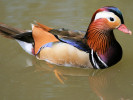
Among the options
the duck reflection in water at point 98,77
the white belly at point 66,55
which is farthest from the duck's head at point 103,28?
the duck reflection in water at point 98,77

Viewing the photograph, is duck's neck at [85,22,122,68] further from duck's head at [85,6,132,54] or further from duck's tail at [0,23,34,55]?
duck's tail at [0,23,34,55]

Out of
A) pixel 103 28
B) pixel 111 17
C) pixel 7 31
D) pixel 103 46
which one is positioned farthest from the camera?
pixel 7 31

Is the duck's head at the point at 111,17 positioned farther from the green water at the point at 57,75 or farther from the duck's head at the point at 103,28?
the green water at the point at 57,75

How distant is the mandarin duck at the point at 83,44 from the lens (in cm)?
427

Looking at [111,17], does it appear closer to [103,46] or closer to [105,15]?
[105,15]

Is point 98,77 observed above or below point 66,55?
below

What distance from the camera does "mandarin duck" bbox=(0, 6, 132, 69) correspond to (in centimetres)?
427

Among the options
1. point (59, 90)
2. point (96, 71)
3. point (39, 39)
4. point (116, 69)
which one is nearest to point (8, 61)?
point (39, 39)

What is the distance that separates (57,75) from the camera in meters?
4.52

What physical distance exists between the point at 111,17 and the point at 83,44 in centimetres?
60

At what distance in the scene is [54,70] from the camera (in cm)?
463

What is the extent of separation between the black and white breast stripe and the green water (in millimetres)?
197

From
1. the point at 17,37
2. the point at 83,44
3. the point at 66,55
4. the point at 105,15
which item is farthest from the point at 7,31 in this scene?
the point at 105,15

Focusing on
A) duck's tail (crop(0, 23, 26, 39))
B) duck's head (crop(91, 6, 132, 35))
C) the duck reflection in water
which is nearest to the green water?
the duck reflection in water
